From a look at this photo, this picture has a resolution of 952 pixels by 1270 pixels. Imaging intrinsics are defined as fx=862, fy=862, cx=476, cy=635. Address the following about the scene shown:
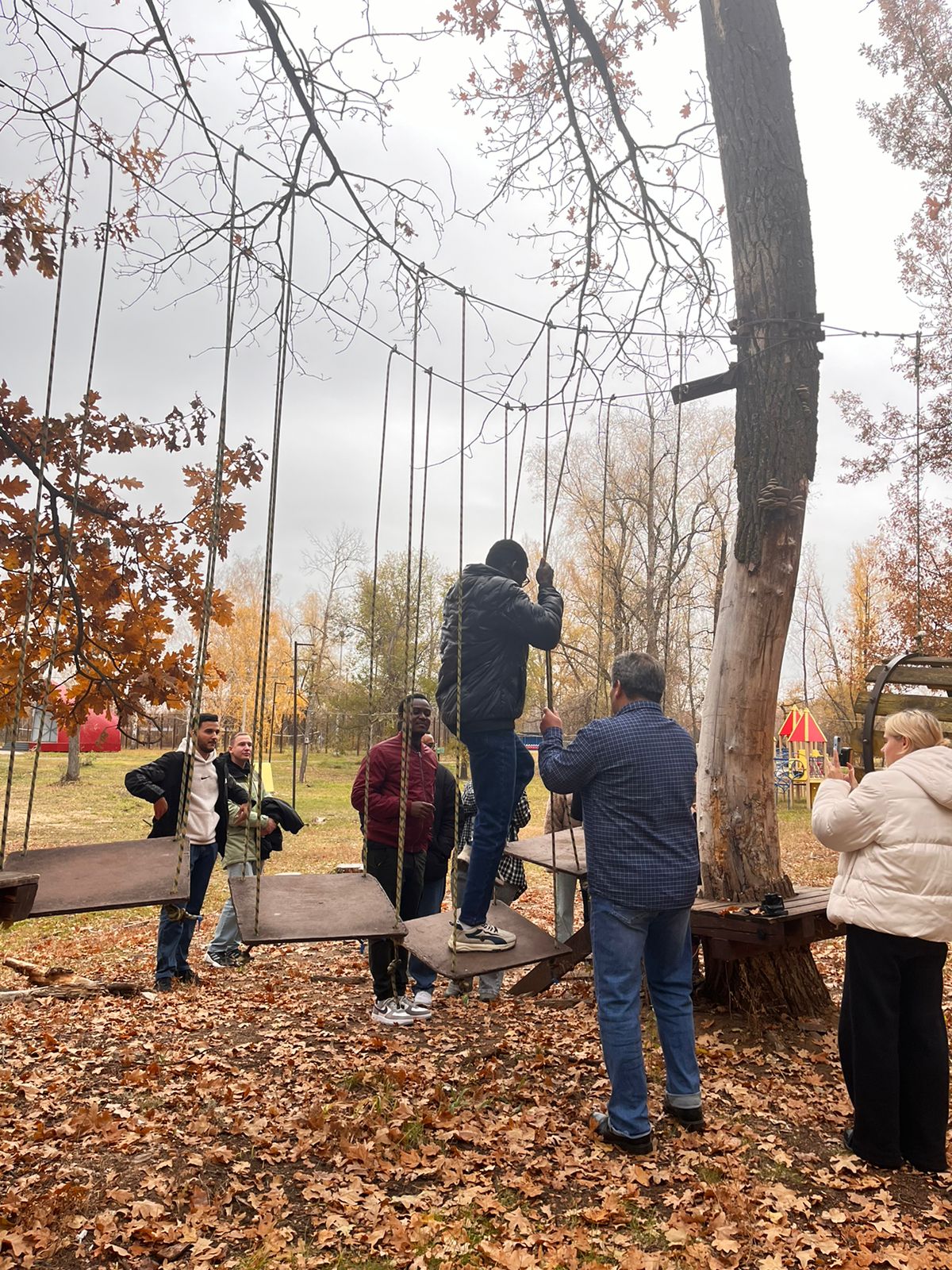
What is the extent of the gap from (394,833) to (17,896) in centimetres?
266

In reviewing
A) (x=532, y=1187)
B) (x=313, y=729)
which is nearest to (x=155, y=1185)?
(x=532, y=1187)

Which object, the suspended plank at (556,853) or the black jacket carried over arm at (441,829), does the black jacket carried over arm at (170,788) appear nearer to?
the black jacket carried over arm at (441,829)

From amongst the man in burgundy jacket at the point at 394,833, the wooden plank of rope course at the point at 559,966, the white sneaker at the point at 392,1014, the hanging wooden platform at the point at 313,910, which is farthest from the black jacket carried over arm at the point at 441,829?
the hanging wooden platform at the point at 313,910

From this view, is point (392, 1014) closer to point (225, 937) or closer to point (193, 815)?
point (193, 815)

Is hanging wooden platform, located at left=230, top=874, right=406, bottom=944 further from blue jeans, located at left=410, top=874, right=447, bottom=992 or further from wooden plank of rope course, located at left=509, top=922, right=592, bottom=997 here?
blue jeans, located at left=410, top=874, right=447, bottom=992

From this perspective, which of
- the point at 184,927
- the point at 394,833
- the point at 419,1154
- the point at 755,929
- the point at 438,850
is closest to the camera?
the point at 419,1154

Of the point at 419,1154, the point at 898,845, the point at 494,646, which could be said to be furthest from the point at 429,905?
the point at 898,845

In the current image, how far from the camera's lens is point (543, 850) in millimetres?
5121

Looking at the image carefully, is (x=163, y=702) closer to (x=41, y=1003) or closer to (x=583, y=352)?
(x=41, y=1003)

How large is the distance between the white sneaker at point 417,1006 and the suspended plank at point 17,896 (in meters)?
3.07

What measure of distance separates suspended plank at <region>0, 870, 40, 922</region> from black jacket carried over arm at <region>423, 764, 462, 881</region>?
3.09 meters

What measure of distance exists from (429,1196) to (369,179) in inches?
220

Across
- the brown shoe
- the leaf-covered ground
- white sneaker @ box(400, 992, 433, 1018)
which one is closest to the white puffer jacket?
the leaf-covered ground

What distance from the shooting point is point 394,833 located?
535cm
